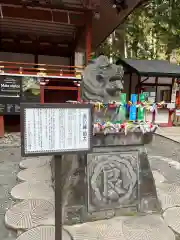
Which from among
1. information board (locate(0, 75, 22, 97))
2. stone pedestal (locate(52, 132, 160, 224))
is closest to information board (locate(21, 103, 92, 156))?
stone pedestal (locate(52, 132, 160, 224))

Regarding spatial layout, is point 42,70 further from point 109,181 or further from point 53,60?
point 109,181

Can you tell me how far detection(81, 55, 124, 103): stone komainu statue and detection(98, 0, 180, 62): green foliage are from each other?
533 inches

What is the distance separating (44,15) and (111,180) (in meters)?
8.80

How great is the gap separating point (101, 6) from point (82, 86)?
7061mm

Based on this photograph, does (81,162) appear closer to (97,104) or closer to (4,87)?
(97,104)

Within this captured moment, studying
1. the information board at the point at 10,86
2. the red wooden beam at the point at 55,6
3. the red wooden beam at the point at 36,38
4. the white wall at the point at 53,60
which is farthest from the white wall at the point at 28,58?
the information board at the point at 10,86

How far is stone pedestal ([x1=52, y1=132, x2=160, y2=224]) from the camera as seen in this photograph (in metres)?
3.13

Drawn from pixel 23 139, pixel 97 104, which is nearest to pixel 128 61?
pixel 97 104

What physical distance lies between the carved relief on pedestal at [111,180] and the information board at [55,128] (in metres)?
1.10

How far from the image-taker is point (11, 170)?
17.7 ft

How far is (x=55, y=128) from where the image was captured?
2.09 m

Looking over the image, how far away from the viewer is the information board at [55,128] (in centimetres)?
201

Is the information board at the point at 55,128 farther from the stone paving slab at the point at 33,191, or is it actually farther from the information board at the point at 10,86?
the information board at the point at 10,86

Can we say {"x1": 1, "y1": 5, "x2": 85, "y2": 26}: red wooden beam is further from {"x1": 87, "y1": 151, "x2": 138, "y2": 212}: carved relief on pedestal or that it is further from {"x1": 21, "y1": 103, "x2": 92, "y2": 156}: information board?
{"x1": 21, "y1": 103, "x2": 92, "y2": 156}: information board
